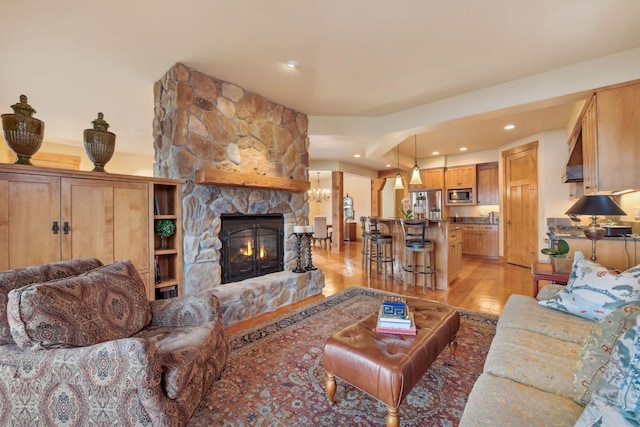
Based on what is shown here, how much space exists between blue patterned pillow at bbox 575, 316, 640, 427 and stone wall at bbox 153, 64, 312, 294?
299cm

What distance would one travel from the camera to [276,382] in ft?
6.10

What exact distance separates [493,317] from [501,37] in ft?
8.61

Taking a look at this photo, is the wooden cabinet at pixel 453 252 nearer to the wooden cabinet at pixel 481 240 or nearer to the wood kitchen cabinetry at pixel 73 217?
the wooden cabinet at pixel 481 240

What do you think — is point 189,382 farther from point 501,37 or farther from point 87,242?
point 501,37

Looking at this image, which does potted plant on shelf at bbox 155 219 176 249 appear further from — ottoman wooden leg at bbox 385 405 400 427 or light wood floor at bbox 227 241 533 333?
ottoman wooden leg at bbox 385 405 400 427

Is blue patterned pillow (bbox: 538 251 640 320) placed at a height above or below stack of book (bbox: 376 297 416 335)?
above

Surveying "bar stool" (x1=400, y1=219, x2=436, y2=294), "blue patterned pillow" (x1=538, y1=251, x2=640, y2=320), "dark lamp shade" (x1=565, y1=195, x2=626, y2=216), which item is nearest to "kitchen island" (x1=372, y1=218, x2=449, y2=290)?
"bar stool" (x1=400, y1=219, x2=436, y2=294)

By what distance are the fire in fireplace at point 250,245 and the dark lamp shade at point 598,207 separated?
3298mm

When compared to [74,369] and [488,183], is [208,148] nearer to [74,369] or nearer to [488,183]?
[74,369]

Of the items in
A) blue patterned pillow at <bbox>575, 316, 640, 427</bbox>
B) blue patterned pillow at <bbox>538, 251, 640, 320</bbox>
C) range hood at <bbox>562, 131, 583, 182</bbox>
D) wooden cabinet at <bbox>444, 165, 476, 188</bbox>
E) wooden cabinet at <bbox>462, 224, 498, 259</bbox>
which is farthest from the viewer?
wooden cabinet at <bbox>444, 165, 476, 188</bbox>

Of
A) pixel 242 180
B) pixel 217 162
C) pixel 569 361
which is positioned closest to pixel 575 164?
pixel 569 361

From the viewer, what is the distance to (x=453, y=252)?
4.45 metres

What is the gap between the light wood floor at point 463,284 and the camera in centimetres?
334

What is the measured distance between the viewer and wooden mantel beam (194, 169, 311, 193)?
2.86 metres
